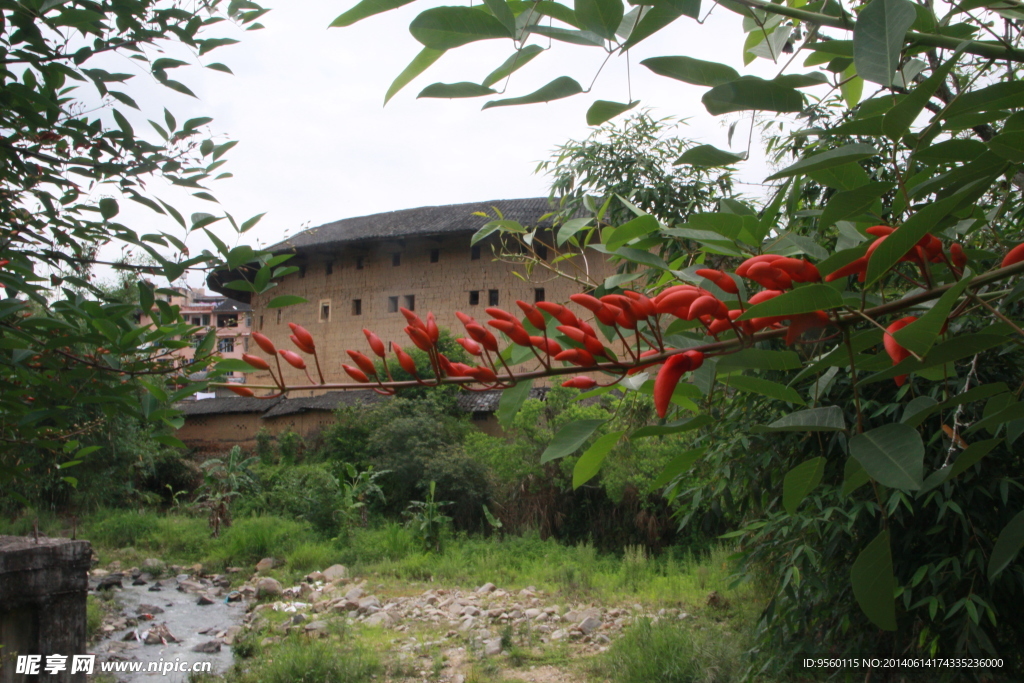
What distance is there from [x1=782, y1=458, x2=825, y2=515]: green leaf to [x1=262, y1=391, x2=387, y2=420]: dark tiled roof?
10132mm

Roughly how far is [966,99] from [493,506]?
7613 mm

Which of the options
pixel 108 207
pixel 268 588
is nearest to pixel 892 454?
pixel 108 207

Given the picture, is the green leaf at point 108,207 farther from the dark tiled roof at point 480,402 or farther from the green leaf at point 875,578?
the dark tiled roof at point 480,402

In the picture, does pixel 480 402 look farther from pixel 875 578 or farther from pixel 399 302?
pixel 875 578

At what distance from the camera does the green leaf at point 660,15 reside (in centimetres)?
43

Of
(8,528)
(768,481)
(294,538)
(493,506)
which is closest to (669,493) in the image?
(768,481)

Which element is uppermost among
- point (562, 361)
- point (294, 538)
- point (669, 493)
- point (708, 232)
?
point (708, 232)

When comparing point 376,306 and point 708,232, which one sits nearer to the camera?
point 708,232

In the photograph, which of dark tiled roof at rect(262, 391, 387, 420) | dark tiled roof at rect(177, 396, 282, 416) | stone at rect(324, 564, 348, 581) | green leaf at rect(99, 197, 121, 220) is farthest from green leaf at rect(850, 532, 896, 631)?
dark tiled roof at rect(177, 396, 282, 416)

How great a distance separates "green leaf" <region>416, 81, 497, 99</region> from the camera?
17.2 inches

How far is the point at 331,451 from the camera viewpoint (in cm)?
972

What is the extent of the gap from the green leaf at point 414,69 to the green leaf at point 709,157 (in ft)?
0.61

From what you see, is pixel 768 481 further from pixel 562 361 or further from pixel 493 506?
pixel 493 506

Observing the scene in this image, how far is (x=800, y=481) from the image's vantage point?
0.47 m
